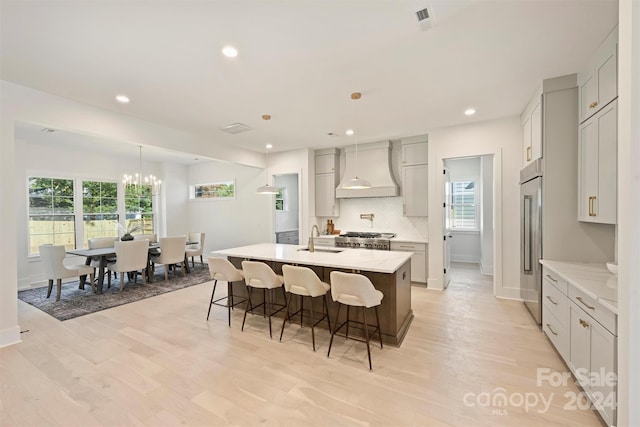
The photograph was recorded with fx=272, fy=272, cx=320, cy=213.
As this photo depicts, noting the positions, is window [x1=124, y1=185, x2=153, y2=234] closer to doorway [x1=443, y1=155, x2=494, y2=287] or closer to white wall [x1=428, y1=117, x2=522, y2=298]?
white wall [x1=428, y1=117, x2=522, y2=298]

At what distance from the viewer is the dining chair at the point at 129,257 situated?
16.2ft

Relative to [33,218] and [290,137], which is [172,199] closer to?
[33,218]

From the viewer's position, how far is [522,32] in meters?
2.25

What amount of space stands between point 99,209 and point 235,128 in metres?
4.64

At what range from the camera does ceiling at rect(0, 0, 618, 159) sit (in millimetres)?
1987

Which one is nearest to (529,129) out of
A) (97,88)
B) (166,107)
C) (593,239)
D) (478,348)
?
(593,239)

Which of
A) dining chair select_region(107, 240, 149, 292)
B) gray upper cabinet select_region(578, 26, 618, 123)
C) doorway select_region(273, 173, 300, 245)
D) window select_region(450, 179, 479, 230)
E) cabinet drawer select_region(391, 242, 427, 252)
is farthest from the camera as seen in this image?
doorway select_region(273, 173, 300, 245)

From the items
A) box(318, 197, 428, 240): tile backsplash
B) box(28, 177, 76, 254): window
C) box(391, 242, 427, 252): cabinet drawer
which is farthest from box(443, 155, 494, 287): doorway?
box(28, 177, 76, 254): window

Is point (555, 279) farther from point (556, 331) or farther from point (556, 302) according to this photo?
point (556, 331)

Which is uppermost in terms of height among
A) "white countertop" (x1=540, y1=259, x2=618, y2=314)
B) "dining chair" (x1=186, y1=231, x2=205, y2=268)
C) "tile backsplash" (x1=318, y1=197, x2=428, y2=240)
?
"tile backsplash" (x1=318, y1=197, x2=428, y2=240)

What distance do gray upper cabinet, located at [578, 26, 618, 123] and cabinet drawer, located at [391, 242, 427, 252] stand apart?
9.31 feet

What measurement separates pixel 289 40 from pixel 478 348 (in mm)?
3486

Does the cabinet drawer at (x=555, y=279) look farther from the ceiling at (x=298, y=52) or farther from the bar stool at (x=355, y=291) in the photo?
the ceiling at (x=298, y=52)
